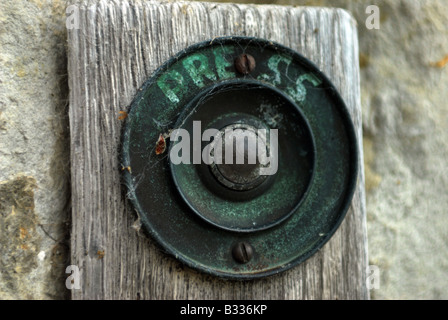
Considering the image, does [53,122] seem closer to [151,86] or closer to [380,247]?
[151,86]

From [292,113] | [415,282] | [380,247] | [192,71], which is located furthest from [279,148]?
[415,282]

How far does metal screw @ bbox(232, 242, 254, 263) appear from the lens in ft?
2.36

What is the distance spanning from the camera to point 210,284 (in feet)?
2.37

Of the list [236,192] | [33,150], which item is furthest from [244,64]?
[33,150]

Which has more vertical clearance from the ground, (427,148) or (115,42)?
(115,42)

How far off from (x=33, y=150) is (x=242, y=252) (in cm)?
37

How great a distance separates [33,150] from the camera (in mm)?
692

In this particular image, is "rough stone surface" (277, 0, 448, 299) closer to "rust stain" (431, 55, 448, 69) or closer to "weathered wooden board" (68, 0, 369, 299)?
"rust stain" (431, 55, 448, 69)

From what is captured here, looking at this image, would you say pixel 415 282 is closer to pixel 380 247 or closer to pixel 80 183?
pixel 380 247

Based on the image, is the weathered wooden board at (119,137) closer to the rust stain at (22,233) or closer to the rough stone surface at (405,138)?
the rust stain at (22,233)

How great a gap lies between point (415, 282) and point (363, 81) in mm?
417

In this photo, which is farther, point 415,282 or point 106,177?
point 415,282

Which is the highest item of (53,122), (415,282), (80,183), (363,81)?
(363,81)

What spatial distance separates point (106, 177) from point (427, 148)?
24.3 inches
